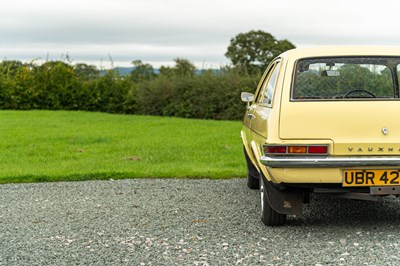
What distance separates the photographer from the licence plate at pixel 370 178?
209 inches

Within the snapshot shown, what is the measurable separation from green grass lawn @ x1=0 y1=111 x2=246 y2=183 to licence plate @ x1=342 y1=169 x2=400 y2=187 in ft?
12.9

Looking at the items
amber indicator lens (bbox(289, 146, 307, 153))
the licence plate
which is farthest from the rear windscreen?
the licence plate

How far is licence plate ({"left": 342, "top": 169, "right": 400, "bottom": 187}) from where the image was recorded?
531 centimetres

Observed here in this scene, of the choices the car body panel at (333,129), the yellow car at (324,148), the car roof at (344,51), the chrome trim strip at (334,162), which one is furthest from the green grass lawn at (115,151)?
the chrome trim strip at (334,162)

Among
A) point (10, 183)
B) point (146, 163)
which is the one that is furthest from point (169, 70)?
point (10, 183)

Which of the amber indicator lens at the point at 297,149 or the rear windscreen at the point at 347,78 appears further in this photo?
the rear windscreen at the point at 347,78

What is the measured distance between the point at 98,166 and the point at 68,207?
3182 mm

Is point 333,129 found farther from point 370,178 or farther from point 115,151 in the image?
point 115,151

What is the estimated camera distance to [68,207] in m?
7.02

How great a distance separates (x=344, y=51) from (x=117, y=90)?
21.4m

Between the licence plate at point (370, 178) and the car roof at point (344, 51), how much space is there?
129 cm

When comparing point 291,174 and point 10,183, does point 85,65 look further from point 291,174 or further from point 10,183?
point 291,174

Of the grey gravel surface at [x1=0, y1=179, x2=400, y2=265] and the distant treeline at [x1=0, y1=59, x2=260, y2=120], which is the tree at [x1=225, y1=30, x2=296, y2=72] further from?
the grey gravel surface at [x1=0, y1=179, x2=400, y2=265]

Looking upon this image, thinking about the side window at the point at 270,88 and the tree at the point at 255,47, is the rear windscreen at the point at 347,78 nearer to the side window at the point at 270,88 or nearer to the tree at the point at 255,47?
the side window at the point at 270,88
